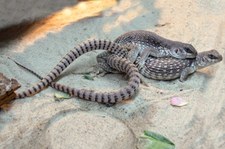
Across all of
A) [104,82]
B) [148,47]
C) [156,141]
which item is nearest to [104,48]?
[104,82]

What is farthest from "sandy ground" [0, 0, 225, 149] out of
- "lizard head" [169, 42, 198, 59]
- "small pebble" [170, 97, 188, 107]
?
"lizard head" [169, 42, 198, 59]

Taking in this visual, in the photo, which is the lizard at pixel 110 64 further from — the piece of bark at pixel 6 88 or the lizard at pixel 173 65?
the piece of bark at pixel 6 88

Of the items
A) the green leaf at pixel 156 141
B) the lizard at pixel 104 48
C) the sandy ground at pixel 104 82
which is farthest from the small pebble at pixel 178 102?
the lizard at pixel 104 48

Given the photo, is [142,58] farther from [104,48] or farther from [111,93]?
[111,93]

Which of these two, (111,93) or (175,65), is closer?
(111,93)

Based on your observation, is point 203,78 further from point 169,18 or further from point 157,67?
point 169,18

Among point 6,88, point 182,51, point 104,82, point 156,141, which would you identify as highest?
point 6,88

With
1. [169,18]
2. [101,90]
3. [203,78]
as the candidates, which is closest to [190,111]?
[203,78]
